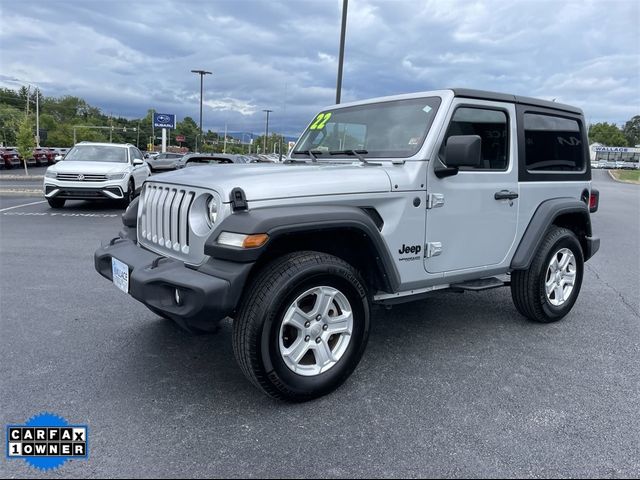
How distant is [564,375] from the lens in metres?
3.47

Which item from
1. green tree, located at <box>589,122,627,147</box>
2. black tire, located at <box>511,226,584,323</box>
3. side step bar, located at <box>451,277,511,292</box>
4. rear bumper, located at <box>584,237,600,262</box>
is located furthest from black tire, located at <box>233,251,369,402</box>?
green tree, located at <box>589,122,627,147</box>

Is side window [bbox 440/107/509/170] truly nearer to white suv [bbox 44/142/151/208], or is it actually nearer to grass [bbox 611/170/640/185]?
white suv [bbox 44/142/151/208]

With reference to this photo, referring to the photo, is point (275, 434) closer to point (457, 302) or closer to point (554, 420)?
point (554, 420)

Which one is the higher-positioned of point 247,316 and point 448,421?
point 247,316

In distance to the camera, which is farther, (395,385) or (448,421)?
(395,385)

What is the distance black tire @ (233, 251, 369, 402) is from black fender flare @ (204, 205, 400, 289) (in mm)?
175

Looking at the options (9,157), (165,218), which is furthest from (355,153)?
(9,157)

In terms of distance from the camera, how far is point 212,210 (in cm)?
294

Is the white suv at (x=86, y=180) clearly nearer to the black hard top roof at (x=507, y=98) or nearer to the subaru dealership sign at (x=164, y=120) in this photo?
the black hard top roof at (x=507, y=98)

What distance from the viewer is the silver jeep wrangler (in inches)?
109

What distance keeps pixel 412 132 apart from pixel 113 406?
8.85 feet

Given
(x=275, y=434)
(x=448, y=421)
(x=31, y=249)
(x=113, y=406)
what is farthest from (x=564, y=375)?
(x=31, y=249)

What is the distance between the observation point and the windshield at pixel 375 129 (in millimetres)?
3648

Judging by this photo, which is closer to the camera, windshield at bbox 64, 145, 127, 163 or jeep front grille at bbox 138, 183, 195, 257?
jeep front grille at bbox 138, 183, 195, 257
